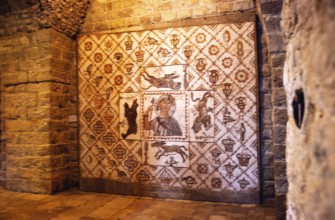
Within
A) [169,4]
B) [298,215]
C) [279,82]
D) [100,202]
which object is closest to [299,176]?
[298,215]

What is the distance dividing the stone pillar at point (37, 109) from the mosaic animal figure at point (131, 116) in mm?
983

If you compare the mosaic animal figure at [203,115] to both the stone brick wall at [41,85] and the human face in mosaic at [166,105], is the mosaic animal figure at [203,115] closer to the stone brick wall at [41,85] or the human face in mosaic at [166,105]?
the human face in mosaic at [166,105]

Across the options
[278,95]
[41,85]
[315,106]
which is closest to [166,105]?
[278,95]

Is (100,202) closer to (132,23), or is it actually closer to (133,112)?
(133,112)

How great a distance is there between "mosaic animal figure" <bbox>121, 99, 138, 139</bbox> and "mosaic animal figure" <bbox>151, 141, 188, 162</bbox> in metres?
0.37

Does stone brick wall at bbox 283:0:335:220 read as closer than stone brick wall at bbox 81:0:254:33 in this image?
Yes

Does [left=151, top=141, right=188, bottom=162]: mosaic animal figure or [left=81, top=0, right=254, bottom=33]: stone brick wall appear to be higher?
Result: [left=81, top=0, right=254, bottom=33]: stone brick wall

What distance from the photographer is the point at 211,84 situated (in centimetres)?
343

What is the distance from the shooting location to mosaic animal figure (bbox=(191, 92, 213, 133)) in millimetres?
3422

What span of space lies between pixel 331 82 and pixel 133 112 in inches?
125

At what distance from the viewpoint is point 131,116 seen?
375cm

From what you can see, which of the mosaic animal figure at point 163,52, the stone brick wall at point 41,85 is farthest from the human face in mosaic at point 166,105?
the stone brick wall at point 41,85

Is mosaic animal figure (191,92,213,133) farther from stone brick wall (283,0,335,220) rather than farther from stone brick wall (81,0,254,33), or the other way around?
stone brick wall (283,0,335,220)

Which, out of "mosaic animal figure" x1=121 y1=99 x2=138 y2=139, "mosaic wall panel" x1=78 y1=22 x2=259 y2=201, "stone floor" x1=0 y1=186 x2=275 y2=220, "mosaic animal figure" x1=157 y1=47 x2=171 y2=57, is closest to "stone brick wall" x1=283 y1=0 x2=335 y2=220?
"stone floor" x1=0 y1=186 x2=275 y2=220
